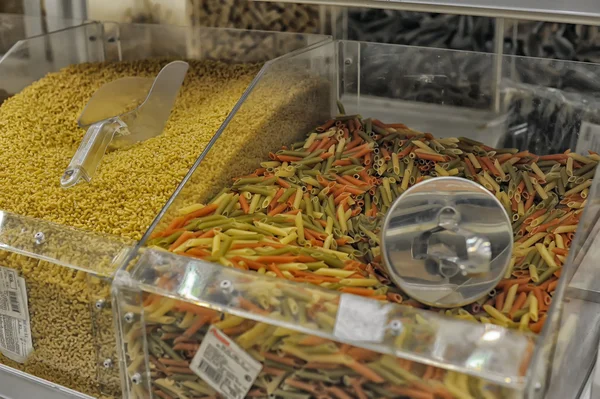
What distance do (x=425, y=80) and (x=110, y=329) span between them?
0.81 metres

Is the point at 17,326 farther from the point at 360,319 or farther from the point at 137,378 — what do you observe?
the point at 360,319

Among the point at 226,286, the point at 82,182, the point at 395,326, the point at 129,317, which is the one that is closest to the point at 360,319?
the point at 395,326

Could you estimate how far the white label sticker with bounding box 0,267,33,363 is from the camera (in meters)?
1.13

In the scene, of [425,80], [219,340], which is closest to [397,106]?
[425,80]

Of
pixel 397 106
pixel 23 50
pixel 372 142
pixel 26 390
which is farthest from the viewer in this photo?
pixel 23 50

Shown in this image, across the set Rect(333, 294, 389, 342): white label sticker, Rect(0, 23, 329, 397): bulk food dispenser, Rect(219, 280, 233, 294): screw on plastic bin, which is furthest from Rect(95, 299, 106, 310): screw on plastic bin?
Rect(333, 294, 389, 342): white label sticker

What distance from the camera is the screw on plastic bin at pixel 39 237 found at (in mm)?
1097

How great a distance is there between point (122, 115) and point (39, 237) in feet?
1.36

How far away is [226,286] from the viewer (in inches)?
36.6

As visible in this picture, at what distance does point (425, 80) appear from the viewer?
1479mm

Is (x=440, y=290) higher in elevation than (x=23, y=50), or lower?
lower

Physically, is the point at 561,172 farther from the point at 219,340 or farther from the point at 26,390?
the point at 26,390

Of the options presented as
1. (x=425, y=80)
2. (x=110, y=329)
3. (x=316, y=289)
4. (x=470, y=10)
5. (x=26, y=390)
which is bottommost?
(x=26, y=390)

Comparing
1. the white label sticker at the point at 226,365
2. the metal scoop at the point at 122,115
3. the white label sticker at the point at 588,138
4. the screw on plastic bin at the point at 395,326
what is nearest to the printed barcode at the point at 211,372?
the white label sticker at the point at 226,365
